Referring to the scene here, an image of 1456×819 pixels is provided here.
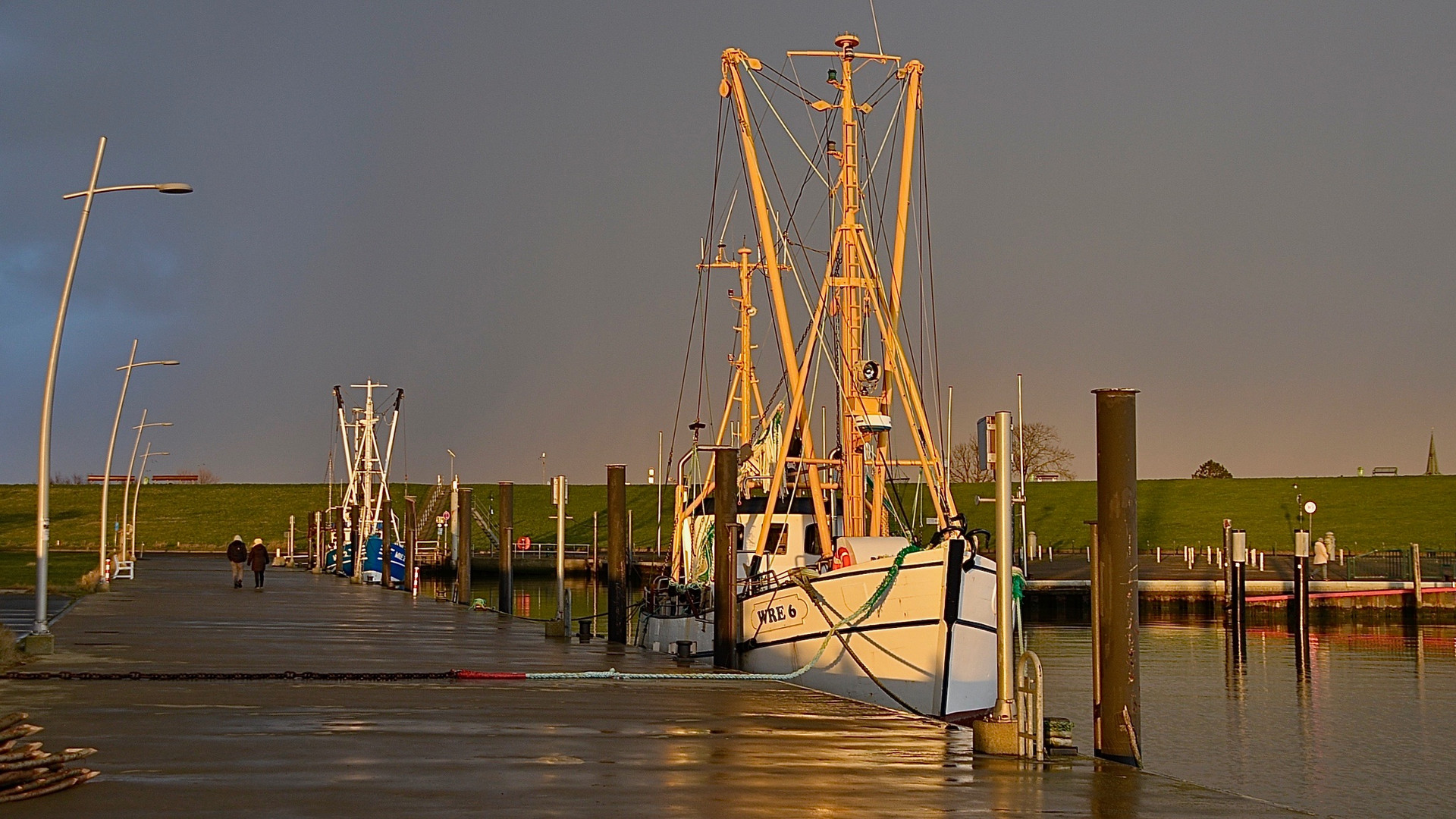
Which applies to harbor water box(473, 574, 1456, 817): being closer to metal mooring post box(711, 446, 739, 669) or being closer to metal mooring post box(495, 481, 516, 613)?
metal mooring post box(711, 446, 739, 669)

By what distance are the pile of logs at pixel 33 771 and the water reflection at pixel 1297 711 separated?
15.2 metres

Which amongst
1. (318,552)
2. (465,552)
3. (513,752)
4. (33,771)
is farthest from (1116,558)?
(318,552)

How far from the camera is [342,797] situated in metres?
9.84

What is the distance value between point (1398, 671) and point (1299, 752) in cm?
1295

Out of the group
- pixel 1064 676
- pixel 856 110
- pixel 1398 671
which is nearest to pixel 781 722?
pixel 856 110

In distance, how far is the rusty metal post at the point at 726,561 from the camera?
77.9 feet

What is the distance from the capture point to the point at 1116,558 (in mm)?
13734

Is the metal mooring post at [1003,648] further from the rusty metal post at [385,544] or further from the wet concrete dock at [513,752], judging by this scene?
the rusty metal post at [385,544]

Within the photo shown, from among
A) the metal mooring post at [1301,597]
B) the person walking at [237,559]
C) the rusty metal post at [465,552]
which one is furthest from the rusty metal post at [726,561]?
the person walking at [237,559]

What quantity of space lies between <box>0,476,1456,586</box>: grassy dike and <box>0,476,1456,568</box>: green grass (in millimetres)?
132

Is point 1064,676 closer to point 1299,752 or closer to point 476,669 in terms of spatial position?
point 1299,752

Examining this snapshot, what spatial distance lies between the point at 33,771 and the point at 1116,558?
8.87 m

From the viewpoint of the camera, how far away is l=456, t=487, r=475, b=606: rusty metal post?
148ft

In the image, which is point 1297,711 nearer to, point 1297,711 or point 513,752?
point 1297,711
